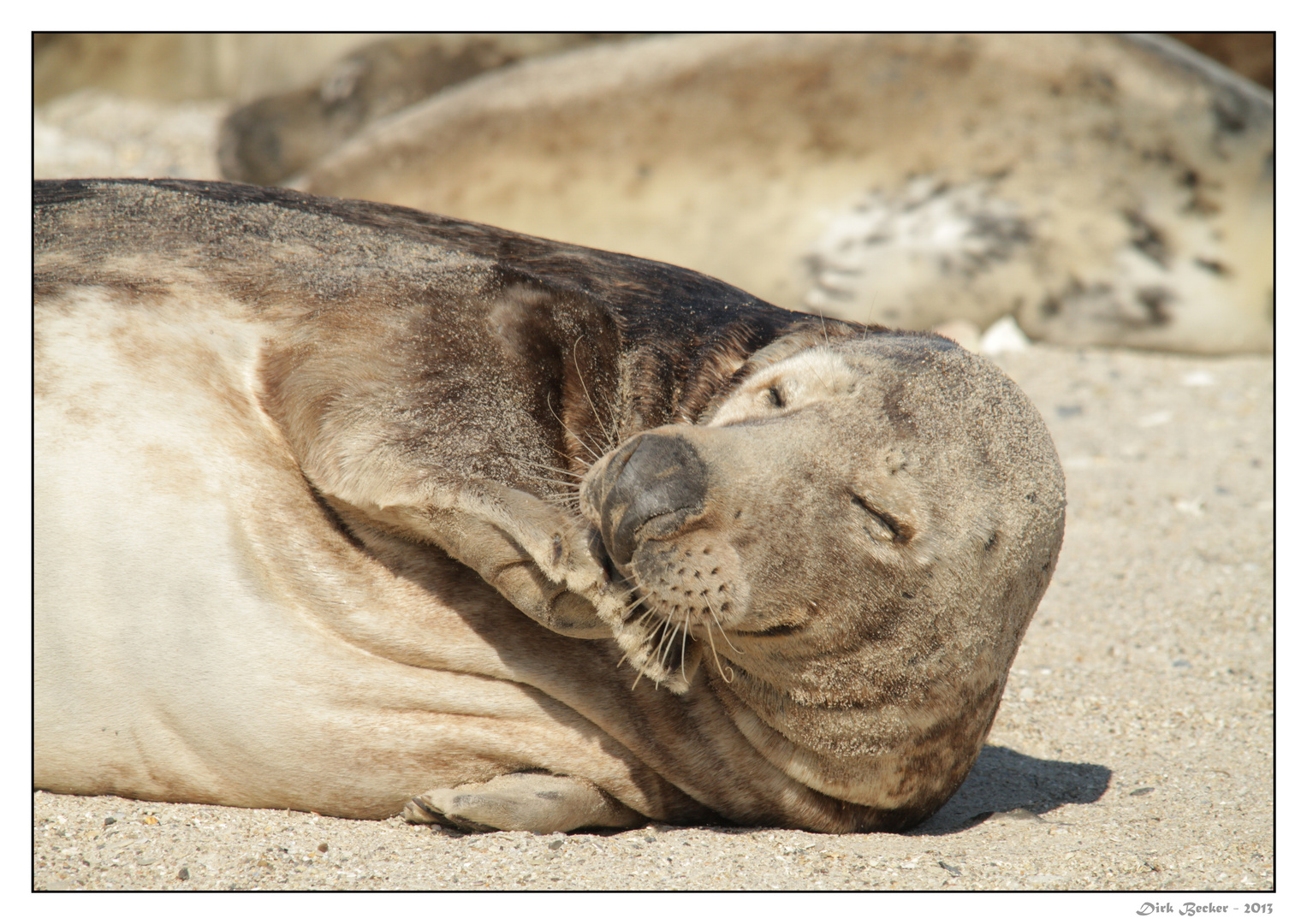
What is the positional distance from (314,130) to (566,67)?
7.70 ft

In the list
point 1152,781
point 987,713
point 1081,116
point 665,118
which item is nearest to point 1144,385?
point 1081,116

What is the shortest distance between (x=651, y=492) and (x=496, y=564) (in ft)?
1.17

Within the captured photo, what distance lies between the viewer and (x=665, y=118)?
680cm

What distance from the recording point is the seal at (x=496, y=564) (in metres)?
2.50

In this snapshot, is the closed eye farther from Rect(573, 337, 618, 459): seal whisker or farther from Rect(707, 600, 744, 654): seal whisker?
Rect(573, 337, 618, 459): seal whisker

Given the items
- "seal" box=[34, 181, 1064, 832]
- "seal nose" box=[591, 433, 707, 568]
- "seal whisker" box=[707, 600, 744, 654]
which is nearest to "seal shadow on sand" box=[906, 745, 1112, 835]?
"seal" box=[34, 181, 1064, 832]

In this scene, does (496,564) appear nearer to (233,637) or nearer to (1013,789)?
(233,637)

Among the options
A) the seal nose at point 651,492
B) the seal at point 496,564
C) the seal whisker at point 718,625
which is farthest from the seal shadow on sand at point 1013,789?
the seal nose at point 651,492

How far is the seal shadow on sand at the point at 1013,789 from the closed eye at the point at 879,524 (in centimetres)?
78

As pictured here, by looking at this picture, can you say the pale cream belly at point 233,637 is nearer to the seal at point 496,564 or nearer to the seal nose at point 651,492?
the seal at point 496,564

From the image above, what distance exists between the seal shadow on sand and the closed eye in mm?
779

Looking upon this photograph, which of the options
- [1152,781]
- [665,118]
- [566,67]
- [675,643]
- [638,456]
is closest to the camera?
[638,456]

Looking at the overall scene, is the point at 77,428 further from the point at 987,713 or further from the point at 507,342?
the point at 987,713

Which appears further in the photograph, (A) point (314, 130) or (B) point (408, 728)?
(A) point (314, 130)
